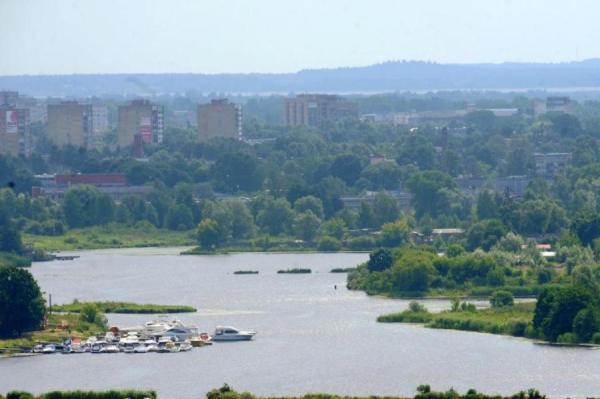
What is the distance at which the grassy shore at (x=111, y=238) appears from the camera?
51.8m

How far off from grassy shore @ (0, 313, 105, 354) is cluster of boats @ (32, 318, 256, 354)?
254 millimetres

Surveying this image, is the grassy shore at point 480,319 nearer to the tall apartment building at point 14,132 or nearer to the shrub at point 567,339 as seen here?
the shrub at point 567,339

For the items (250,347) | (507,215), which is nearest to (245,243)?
(507,215)

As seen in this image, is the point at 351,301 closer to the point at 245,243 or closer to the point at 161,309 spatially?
the point at 161,309

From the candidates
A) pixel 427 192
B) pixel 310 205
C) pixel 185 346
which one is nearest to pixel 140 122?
pixel 427 192

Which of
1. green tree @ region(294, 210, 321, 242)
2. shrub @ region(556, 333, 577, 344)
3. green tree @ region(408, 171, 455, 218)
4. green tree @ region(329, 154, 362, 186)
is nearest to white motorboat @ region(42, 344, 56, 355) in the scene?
shrub @ region(556, 333, 577, 344)

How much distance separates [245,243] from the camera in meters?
51.0

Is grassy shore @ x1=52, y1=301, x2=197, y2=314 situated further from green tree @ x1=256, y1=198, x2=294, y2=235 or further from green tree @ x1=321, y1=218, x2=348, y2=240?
green tree @ x1=256, y1=198, x2=294, y2=235

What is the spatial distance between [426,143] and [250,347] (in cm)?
3926

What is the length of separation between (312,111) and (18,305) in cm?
6713

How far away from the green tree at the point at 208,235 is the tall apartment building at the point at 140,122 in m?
32.9

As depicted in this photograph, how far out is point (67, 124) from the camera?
8750 centimetres

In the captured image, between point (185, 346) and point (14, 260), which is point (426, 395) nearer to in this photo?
point (185, 346)

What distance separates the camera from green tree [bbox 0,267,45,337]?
33.8 meters
